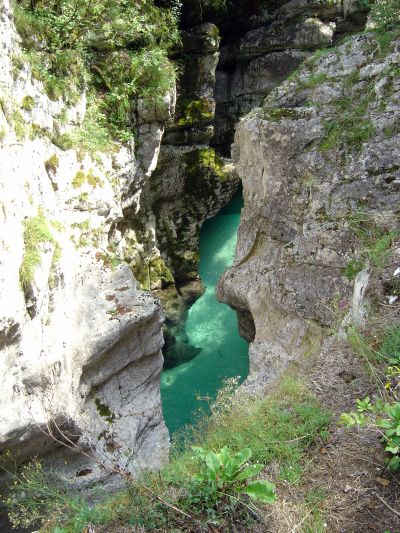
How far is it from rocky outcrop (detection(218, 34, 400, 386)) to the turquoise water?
9.90ft

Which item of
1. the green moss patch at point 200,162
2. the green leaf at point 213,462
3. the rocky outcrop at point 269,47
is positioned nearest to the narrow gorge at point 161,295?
the green leaf at point 213,462

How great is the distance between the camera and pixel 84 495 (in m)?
5.41

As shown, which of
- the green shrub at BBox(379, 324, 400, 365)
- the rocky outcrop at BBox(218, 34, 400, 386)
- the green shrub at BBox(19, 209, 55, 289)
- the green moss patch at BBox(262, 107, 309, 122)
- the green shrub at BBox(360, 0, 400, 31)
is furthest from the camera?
the green moss patch at BBox(262, 107, 309, 122)

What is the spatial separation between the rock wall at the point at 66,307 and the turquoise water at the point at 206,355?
→ 252cm

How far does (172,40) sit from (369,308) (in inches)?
293

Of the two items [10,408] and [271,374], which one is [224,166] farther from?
[10,408]

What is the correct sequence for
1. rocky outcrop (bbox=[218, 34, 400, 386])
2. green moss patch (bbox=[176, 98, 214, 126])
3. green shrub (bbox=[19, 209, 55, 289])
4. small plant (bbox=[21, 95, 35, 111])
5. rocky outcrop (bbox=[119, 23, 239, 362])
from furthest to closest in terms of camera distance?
green moss patch (bbox=[176, 98, 214, 126]), rocky outcrop (bbox=[119, 23, 239, 362]), rocky outcrop (bbox=[218, 34, 400, 386]), small plant (bbox=[21, 95, 35, 111]), green shrub (bbox=[19, 209, 55, 289])

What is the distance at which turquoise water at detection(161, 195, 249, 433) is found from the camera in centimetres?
952

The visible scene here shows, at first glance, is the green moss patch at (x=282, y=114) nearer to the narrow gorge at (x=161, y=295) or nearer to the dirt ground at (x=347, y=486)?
the narrow gorge at (x=161, y=295)

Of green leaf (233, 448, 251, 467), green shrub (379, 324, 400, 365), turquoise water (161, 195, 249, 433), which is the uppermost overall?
green shrub (379, 324, 400, 365)

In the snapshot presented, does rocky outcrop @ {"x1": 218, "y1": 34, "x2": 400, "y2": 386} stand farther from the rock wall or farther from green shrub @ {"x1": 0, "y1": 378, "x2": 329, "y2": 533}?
green shrub @ {"x1": 0, "y1": 378, "x2": 329, "y2": 533}

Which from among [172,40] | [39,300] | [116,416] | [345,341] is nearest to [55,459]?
[116,416]

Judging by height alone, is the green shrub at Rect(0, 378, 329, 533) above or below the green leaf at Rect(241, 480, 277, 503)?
below

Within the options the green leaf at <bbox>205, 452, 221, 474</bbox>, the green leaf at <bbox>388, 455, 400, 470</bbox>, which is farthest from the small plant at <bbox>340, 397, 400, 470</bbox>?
the green leaf at <bbox>205, 452, 221, 474</bbox>
